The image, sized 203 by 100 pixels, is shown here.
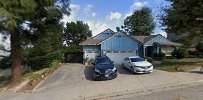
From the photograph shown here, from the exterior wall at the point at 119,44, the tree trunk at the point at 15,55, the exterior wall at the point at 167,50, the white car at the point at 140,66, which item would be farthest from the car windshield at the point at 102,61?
the exterior wall at the point at 167,50

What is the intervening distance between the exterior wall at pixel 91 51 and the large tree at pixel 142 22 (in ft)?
123

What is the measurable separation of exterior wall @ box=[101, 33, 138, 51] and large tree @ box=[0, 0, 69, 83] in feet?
54.4

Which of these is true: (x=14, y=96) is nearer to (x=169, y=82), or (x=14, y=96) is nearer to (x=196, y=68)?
(x=169, y=82)

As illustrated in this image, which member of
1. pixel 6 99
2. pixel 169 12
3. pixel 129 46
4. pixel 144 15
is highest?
pixel 144 15

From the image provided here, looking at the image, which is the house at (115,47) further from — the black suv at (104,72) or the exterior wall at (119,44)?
the black suv at (104,72)

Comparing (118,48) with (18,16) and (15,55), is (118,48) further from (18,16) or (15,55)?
(18,16)

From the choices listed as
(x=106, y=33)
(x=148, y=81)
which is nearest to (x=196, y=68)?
(x=148, y=81)

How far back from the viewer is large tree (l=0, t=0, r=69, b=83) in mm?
17719

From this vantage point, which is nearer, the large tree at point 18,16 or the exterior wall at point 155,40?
the large tree at point 18,16

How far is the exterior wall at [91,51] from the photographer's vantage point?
3888 centimetres

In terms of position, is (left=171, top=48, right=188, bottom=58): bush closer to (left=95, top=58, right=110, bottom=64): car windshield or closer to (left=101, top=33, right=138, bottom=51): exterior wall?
(left=101, top=33, right=138, bottom=51): exterior wall

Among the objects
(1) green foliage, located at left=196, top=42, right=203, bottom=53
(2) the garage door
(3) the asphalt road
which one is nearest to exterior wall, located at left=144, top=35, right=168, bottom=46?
(1) green foliage, located at left=196, top=42, right=203, bottom=53

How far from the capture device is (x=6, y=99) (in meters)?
16.5

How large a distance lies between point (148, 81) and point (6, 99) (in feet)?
30.7
